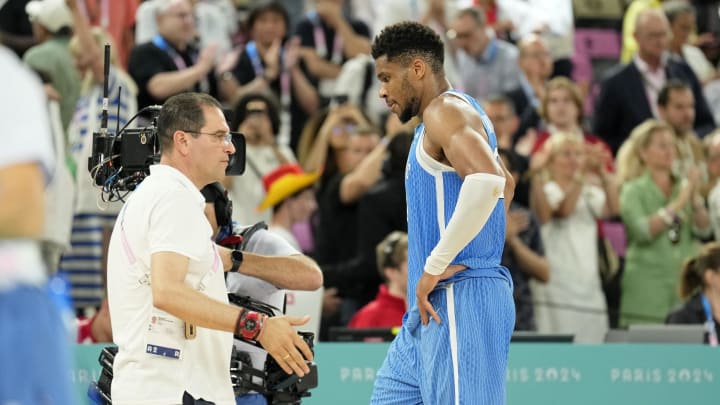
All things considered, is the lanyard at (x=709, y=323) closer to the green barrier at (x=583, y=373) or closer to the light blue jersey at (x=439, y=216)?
the green barrier at (x=583, y=373)

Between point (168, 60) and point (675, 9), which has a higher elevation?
point (675, 9)

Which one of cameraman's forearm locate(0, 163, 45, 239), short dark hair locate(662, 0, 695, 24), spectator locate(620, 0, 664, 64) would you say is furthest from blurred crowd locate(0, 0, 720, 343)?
cameraman's forearm locate(0, 163, 45, 239)

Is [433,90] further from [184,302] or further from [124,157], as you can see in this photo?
[184,302]

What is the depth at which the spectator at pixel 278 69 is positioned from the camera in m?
11.8

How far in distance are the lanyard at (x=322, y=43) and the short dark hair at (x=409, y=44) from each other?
6.26 m

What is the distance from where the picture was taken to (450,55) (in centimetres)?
1241

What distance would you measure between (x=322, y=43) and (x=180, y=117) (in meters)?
6.93

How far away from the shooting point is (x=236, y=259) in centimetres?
596

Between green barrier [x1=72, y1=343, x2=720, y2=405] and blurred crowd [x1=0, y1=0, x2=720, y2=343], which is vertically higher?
blurred crowd [x1=0, y1=0, x2=720, y2=343]

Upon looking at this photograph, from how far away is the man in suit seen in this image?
1245 centimetres

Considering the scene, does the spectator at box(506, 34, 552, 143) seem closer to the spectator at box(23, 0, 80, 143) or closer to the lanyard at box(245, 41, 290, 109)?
the lanyard at box(245, 41, 290, 109)

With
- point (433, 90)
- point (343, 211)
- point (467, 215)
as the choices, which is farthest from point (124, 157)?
point (343, 211)

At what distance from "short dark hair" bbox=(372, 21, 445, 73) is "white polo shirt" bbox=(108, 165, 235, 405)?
4.05 feet

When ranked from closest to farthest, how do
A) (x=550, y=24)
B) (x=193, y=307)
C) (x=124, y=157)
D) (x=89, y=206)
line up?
(x=193, y=307) → (x=124, y=157) → (x=89, y=206) → (x=550, y=24)
